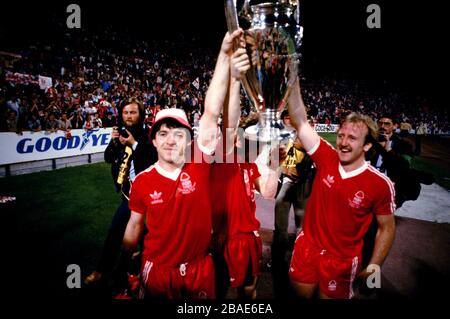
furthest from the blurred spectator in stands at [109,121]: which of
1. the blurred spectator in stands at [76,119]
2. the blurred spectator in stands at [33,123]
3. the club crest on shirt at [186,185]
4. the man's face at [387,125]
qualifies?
the club crest on shirt at [186,185]

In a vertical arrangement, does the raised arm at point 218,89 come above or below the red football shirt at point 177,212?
above

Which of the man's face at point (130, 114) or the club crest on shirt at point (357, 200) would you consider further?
the man's face at point (130, 114)

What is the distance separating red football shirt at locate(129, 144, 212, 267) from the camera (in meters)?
1.94

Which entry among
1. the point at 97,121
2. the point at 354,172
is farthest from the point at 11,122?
the point at 354,172

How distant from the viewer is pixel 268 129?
104 cm

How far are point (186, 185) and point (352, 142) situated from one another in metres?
1.36

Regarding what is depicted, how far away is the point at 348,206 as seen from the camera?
2.21 metres

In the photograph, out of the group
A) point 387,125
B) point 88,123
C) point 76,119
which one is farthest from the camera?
point 76,119

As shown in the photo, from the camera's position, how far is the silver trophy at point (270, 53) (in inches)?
39.5

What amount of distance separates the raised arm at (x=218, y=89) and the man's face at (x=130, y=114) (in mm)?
1990

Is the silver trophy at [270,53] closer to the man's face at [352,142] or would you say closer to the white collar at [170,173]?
the white collar at [170,173]

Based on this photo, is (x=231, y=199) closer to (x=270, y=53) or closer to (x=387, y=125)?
(x=270, y=53)

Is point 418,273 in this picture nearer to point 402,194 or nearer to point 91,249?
point 402,194
